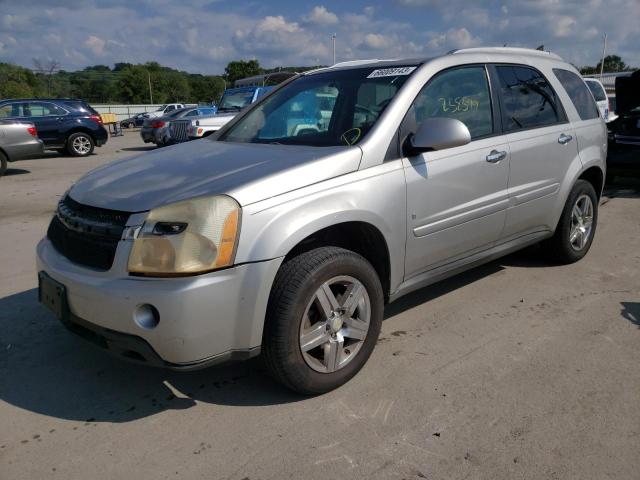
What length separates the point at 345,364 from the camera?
2957 mm

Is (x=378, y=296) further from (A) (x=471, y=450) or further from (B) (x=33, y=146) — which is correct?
(B) (x=33, y=146)

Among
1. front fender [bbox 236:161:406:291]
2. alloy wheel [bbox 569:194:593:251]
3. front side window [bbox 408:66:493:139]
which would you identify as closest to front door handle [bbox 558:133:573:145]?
alloy wheel [bbox 569:194:593:251]

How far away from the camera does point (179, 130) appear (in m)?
14.2

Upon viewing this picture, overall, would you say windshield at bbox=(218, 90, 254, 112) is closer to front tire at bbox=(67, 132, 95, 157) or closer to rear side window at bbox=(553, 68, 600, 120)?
front tire at bbox=(67, 132, 95, 157)

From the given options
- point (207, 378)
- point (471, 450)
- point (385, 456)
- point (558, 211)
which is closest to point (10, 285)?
point (207, 378)

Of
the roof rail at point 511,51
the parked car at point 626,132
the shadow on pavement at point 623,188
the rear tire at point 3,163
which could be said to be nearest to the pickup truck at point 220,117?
the rear tire at point 3,163

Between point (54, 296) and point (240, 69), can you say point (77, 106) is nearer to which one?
point (54, 296)

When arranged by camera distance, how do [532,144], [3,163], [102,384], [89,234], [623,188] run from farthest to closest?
[3,163] → [623,188] → [532,144] → [102,384] → [89,234]

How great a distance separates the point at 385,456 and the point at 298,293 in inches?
31.9

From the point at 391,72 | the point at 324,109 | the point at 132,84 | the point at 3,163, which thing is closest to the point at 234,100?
the point at 3,163

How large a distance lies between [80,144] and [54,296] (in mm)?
14479

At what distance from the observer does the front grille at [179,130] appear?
13.7 metres

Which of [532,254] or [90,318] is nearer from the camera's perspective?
[90,318]

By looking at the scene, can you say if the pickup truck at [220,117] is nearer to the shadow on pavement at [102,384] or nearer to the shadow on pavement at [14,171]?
the shadow on pavement at [14,171]
